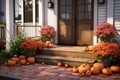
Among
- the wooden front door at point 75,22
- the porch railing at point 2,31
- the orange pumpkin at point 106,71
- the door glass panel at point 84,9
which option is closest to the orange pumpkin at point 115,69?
the orange pumpkin at point 106,71

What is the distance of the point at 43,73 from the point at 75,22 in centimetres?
348

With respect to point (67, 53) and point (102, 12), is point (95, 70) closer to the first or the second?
point (67, 53)

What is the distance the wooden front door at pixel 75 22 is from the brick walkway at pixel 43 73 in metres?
2.36

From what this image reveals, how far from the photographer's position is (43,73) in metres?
5.78

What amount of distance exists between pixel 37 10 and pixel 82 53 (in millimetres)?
3963

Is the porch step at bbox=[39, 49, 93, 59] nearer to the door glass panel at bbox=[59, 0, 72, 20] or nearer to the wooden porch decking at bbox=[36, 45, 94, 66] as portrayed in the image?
the wooden porch decking at bbox=[36, 45, 94, 66]

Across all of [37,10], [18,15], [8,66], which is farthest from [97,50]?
[18,15]

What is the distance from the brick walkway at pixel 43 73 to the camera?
5.32m

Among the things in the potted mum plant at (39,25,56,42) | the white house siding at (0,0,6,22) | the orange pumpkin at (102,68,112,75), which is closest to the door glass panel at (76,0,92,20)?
the potted mum plant at (39,25,56,42)

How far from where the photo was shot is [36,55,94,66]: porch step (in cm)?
638

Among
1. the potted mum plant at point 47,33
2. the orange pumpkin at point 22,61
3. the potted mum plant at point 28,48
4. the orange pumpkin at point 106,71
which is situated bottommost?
A: the orange pumpkin at point 106,71

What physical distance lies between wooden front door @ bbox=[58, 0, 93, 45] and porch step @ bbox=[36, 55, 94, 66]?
186 cm

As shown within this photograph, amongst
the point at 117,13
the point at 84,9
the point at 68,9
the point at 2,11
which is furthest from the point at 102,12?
the point at 2,11

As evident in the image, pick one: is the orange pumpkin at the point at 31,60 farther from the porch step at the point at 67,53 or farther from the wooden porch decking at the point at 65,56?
the porch step at the point at 67,53
